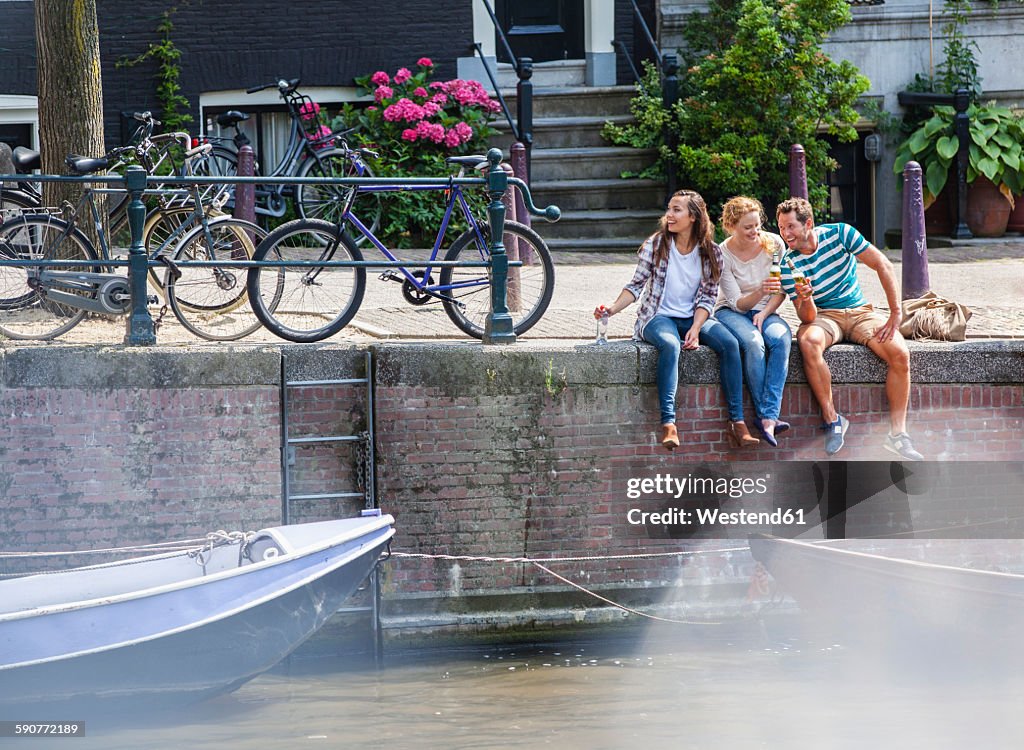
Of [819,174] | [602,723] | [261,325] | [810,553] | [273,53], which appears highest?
[273,53]

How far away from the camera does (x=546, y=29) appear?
48.4 feet

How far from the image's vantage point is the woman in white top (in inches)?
A: 313

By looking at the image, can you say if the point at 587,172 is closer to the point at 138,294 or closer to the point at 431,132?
the point at 431,132

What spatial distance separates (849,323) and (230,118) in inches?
280

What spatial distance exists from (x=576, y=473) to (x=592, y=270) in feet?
12.6

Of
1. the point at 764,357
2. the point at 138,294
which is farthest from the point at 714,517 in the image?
the point at 138,294

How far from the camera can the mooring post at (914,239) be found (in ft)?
30.5

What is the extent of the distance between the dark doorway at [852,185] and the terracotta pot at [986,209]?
113 cm

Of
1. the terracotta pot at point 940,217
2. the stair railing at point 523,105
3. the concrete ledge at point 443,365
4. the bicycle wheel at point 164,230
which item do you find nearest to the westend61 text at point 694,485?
the concrete ledge at point 443,365

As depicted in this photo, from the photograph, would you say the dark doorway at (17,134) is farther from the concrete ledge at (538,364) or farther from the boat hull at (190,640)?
the boat hull at (190,640)

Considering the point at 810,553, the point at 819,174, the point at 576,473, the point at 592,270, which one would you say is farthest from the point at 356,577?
the point at 819,174

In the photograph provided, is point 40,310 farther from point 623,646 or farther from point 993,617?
A: point 993,617

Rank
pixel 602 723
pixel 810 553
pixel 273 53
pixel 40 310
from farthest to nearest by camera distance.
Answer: pixel 273 53 → pixel 40 310 → pixel 810 553 → pixel 602 723

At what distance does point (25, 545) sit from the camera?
7812 millimetres
